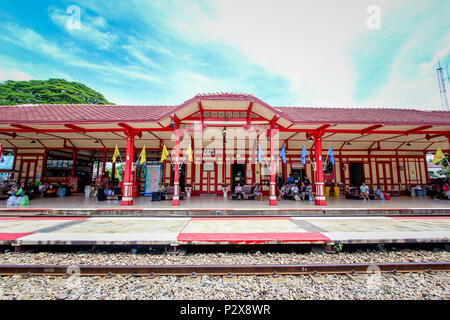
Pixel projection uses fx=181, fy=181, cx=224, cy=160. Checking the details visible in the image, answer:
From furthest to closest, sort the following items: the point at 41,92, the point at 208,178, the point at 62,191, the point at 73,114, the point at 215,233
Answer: the point at 41,92
the point at 208,178
the point at 62,191
the point at 73,114
the point at 215,233

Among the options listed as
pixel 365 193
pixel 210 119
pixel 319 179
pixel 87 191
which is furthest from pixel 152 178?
pixel 365 193

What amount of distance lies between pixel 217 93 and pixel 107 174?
1146 cm

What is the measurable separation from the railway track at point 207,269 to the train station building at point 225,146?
4917mm

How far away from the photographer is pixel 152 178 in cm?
1274

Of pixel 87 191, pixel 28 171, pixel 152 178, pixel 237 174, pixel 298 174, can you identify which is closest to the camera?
pixel 87 191

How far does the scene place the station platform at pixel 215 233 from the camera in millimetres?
4133

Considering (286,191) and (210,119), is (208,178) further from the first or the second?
(286,191)

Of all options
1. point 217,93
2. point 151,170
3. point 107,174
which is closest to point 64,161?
point 107,174

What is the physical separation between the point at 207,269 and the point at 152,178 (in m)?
10.5

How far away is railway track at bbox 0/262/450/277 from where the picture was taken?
3.36 metres

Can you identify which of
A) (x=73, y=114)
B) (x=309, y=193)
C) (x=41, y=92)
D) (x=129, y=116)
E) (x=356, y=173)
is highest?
(x=41, y=92)

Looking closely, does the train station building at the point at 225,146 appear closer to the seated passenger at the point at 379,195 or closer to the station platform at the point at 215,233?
the seated passenger at the point at 379,195
